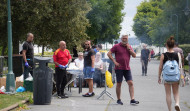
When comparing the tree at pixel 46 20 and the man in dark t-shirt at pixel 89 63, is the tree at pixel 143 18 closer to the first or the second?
the tree at pixel 46 20

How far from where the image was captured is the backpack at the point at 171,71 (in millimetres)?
8234

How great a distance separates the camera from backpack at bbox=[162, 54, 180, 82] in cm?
823

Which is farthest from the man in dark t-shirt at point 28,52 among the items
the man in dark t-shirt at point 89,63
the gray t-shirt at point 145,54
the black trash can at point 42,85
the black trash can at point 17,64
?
the gray t-shirt at point 145,54

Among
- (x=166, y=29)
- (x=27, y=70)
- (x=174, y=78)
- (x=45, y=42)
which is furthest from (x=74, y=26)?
(x=166, y=29)

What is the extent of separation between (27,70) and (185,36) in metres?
41.6

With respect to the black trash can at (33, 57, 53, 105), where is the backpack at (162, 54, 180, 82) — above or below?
above

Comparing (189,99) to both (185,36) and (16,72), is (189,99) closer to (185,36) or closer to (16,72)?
(16,72)

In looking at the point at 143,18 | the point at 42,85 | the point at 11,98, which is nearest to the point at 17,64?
the point at 11,98

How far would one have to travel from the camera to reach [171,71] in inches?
324

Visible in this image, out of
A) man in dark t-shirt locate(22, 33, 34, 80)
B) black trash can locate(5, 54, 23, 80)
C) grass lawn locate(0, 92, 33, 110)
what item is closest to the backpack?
grass lawn locate(0, 92, 33, 110)

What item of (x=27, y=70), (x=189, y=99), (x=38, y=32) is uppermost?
(x=38, y=32)

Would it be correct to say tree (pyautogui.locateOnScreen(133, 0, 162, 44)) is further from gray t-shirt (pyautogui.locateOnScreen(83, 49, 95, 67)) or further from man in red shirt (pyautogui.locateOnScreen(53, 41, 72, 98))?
man in red shirt (pyautogui.locateOnScreen(53, 41, 72, 98))

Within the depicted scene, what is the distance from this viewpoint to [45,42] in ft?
103

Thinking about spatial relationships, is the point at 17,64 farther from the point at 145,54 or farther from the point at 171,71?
the point at 171,71
